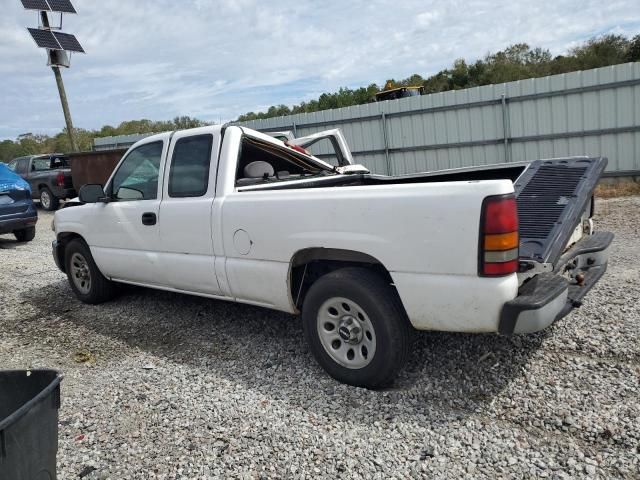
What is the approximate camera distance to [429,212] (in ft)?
9.62

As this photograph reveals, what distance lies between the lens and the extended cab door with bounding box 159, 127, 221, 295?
422 cm

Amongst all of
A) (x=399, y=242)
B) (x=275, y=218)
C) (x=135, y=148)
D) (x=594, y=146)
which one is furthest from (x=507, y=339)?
(x=594, y=146)

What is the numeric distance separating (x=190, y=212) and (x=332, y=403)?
1941mm

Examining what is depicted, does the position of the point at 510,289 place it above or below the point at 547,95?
below

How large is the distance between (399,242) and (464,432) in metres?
1.11

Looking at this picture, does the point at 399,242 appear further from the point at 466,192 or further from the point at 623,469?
the point at 623,469

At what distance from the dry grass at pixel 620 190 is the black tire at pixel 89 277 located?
973cm

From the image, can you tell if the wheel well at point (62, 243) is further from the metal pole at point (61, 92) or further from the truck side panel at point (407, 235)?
the metal pole at point (61, 92)

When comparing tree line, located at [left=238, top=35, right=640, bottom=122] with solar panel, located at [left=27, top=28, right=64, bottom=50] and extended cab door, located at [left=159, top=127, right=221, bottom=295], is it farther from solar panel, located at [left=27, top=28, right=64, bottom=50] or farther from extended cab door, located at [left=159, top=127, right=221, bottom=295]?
extended cab door, located at [left=159, top=127, right=221, bottom=295]

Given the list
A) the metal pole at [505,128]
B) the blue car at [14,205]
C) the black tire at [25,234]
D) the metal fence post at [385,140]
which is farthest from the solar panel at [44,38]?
the metal pole at [505,128]

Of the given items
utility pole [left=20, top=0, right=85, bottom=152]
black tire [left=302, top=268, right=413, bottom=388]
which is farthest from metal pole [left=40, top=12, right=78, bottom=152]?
black tire [left=302, top=268, right=413, bottom=388]

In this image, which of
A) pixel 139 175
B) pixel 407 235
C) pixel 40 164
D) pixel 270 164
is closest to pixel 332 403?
pixel 407 235

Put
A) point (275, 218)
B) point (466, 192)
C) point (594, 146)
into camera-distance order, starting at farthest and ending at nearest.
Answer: point (594, 146) → point (275, 218) → point (466, 192)

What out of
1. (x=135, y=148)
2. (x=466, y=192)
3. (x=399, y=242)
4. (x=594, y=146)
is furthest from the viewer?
(x=594, y=146)
